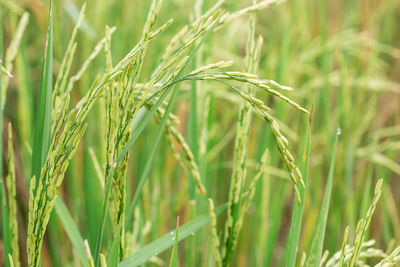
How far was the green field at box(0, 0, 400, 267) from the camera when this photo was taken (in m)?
0.54

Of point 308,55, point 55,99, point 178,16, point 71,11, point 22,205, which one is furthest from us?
point 178,16

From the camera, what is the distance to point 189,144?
90 cm

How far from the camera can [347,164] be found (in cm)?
129

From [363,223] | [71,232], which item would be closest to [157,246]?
[71,232]

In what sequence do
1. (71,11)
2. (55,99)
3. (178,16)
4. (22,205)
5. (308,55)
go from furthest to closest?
(178,16) → (71,11) → (308,55) → (22,205) → (55,99)

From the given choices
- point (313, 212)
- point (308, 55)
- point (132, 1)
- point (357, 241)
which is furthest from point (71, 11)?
point (357, 241)

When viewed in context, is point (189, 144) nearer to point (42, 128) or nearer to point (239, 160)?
point (239, 160)

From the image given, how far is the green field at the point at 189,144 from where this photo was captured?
536 millimetres

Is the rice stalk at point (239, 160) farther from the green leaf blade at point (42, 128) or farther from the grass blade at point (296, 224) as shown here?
the green leaf blade at point (42, 128)

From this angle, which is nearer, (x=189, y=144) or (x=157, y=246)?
(x=157, y=246)

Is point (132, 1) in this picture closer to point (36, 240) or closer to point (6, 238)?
point (6, 238)

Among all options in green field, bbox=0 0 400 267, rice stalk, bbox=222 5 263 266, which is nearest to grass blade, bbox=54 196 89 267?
green field, bbox=0 0 400 267

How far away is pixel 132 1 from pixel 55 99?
1225 mm

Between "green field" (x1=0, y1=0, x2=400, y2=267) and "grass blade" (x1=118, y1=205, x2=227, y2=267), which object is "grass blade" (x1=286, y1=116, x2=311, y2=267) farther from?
"grass blade" (x1=118, y1=205, x2=227, y2=267)
